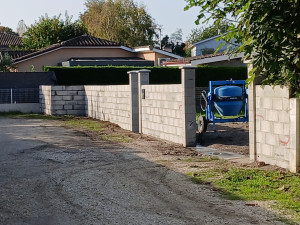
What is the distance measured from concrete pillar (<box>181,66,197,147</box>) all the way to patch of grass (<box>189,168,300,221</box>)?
391cm

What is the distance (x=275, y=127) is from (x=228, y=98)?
20.0ft

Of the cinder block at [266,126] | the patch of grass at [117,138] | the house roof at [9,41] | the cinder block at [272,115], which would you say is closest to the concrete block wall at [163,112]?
the patch of grass at [117,138]

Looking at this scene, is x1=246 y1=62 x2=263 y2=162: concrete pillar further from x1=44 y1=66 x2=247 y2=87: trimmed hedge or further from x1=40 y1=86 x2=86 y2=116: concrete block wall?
x1=44 y1=66 x2=247 y2=87: trimmed hedge

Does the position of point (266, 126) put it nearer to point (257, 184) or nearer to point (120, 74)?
point (257, 184)

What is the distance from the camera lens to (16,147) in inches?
601

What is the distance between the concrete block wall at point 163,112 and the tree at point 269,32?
4864mm

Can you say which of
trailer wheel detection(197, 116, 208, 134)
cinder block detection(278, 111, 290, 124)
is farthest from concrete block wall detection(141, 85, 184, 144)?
cinder block detection(278, 111, 290, 124)

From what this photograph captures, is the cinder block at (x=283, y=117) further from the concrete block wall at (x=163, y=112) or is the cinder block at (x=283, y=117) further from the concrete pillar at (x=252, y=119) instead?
the concrete block wall at (x=163, y=112)

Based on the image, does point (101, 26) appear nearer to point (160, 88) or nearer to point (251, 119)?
point (160, 88)

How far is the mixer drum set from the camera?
56.9ft

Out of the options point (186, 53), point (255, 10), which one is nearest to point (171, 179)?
point (255, 10)

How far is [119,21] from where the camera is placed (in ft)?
212

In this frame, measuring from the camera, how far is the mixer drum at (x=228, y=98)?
17.3 m

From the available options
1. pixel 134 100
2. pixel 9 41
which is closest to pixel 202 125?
pixel 134 100
